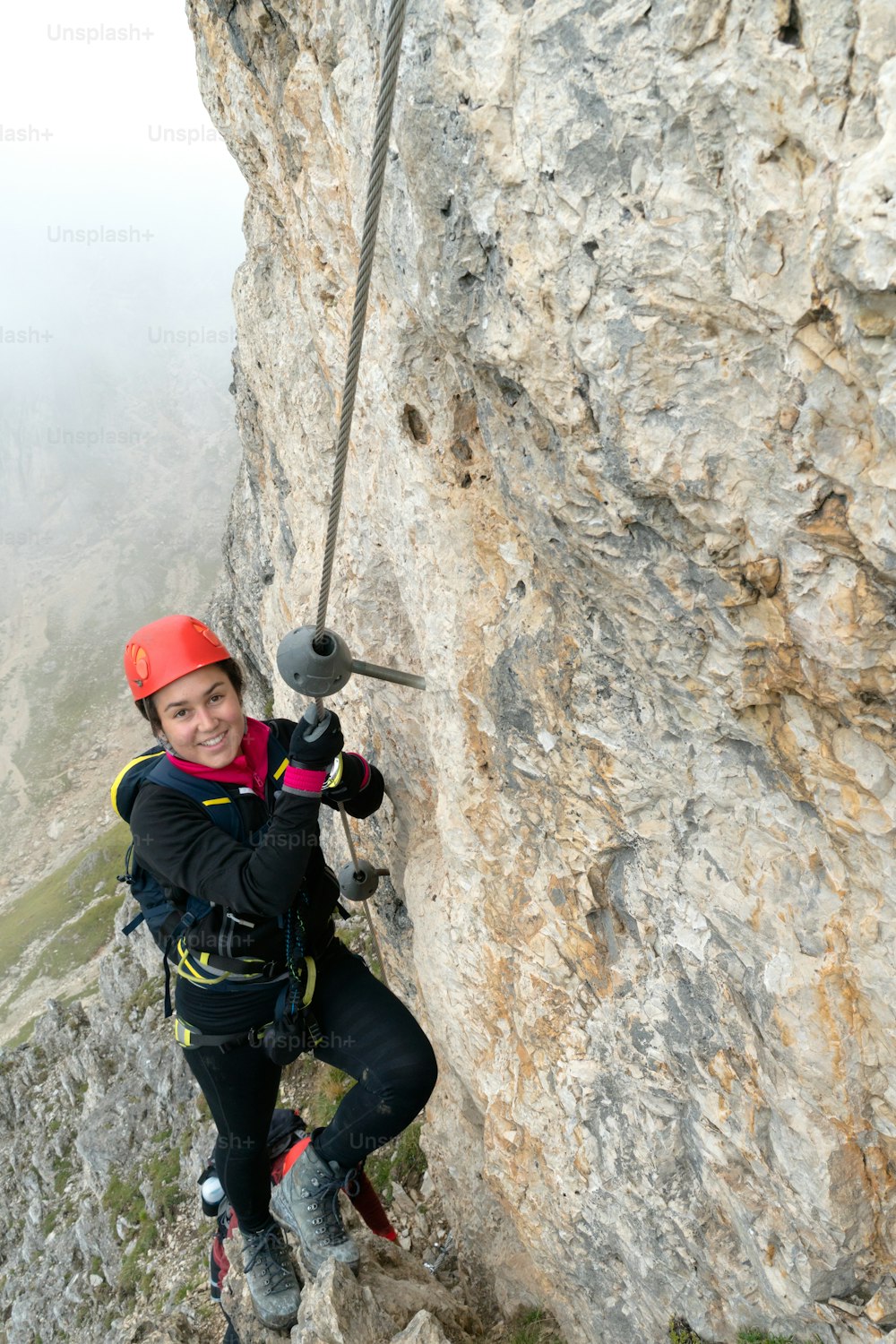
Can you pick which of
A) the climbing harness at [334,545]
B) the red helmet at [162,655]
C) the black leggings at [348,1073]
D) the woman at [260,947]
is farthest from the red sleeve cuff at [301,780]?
the black leggings at [348,1073]

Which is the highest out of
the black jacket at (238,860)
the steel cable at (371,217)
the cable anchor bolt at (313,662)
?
the steel cable at (371,217)

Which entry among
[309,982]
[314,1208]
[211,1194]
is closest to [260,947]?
[309,982]

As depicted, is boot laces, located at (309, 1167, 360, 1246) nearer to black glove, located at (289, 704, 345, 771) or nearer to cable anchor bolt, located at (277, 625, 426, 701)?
black glove, located at (289, 704, 345, 771)

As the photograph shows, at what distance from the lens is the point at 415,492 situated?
5211 mm

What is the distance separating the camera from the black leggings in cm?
559

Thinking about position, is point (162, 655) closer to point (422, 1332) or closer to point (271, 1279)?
point (422, 1332)

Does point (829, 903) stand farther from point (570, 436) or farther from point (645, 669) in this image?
point (570, 436)

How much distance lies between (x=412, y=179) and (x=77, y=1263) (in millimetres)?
24560

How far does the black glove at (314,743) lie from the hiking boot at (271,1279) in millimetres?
4064

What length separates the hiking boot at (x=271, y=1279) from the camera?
246 inches

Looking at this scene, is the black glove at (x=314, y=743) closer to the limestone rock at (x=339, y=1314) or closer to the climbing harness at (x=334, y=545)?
the climbing harness at (x=334, y=545)

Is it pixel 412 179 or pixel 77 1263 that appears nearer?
pixel 412 179

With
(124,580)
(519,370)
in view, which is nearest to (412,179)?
(519,370)

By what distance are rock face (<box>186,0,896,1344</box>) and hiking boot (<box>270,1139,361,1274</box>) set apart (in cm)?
120
